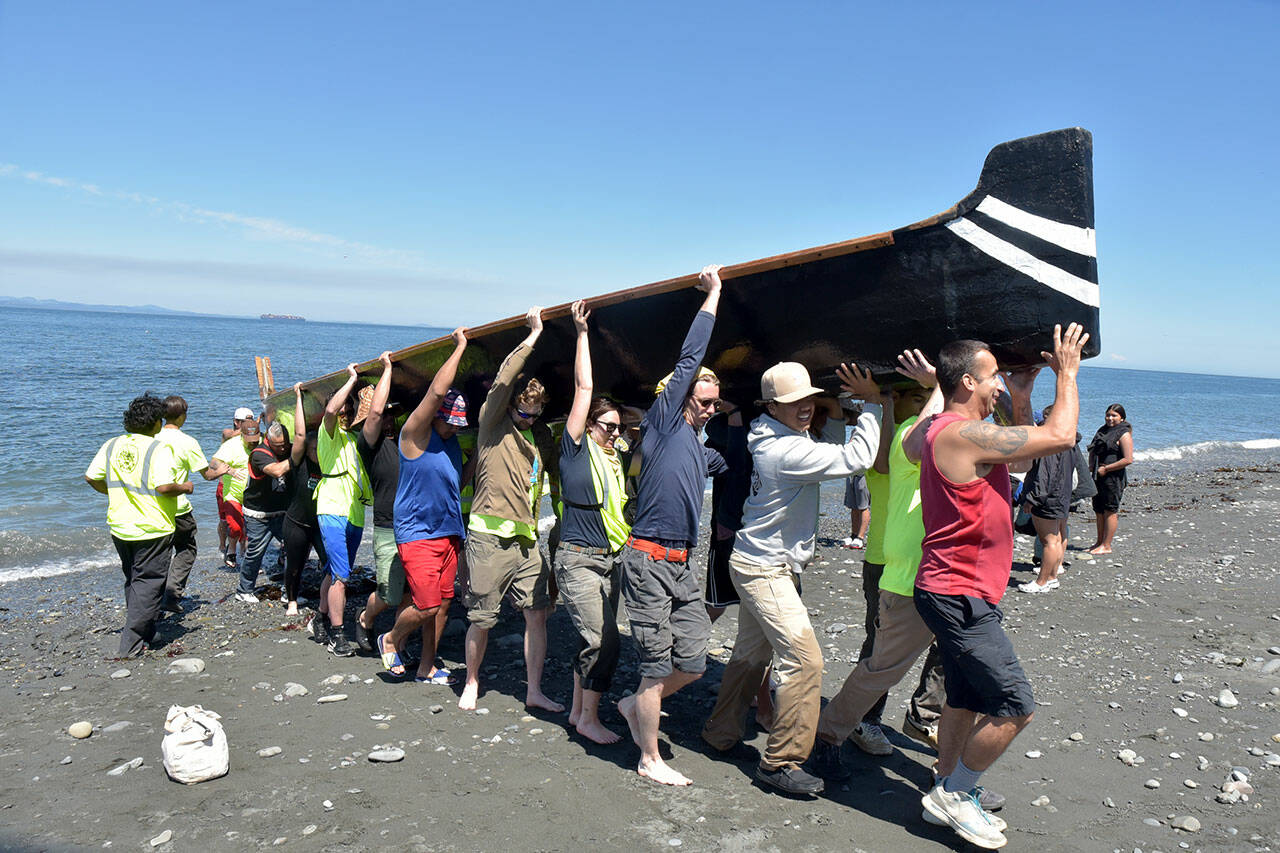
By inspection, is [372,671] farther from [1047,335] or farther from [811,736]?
[1047,335]

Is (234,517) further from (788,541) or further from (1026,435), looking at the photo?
(1026,435)

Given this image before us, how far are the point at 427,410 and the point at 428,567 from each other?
1117 mm

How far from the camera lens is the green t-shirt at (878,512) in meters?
4.46

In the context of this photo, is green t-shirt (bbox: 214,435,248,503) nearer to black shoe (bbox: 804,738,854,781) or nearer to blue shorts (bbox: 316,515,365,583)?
blue shorts (bbox: 316,515,365,583)

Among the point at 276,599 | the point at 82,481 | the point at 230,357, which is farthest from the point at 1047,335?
the point at 230,357

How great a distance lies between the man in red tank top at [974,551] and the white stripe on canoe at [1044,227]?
496 mm

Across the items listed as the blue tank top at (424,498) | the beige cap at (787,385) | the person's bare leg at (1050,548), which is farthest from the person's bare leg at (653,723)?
the person's bare leg at (1050,548)

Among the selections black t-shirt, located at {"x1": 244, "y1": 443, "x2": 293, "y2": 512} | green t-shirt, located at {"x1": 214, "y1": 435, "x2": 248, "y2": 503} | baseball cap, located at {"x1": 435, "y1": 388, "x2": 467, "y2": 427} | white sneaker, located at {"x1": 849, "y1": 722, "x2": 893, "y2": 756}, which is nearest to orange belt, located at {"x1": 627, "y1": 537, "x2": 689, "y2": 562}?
white sneaker, located at {"x1": 849, "y1": 722, "x2": 893, "y2": 756}

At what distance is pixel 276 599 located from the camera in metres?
8.14

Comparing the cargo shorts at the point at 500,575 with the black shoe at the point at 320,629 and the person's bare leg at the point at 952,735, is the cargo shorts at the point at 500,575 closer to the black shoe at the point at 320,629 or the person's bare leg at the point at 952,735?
the black shoe at the point at 320,629

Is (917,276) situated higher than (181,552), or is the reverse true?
(917,276)

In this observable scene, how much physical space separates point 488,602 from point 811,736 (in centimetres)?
227

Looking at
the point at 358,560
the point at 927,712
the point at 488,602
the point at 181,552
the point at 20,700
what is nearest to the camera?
the point at 927,712

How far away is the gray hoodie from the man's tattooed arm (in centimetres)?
61
